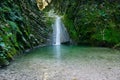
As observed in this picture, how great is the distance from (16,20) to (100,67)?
7189mm

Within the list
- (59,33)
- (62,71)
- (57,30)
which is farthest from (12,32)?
(57,30)

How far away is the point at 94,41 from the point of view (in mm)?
17984

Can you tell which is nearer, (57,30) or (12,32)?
(12,32)

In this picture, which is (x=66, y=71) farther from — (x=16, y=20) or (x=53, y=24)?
(x=53, y=24)

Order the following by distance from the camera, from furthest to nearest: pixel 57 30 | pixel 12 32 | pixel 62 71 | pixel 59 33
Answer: pixel 57 30, pixel 59 33, pixel 12 32, pixel 62 71

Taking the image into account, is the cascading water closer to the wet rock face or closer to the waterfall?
the waterfall

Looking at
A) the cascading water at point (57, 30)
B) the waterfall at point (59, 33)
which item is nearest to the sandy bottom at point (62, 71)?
the cascading water at point (57, 30)

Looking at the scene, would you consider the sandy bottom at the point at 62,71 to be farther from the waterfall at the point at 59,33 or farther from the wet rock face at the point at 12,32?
the waterfall at the point at 59,33

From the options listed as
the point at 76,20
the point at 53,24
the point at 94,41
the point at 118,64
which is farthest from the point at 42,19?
the point at 118,64

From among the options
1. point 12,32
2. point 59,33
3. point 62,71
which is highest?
point 12,32

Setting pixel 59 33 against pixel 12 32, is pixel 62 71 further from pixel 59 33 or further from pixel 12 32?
pixel 59 33

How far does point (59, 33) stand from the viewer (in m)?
21.3

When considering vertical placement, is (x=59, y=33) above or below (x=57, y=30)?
below

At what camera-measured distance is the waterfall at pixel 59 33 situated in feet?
66.1
